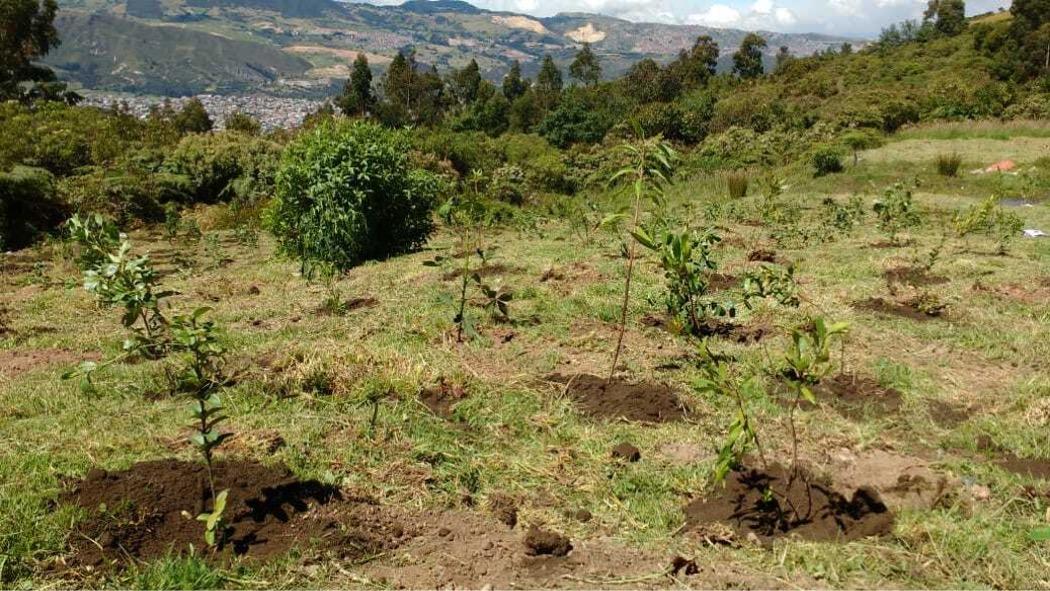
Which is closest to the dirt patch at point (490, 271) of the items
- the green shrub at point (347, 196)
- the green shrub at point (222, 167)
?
the green shrub at point (347, 196)

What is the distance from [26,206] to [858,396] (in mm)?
11341

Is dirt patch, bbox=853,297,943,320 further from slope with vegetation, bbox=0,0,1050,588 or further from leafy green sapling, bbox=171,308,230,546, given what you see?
leafy green sapling, bbox=171,308,230,546

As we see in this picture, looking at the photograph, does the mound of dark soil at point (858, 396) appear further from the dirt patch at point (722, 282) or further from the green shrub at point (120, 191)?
the green shrub at point (120, 191)

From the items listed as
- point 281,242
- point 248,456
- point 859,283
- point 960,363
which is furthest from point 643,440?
point 281,242

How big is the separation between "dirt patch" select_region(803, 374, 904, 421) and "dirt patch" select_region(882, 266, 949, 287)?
2281mm

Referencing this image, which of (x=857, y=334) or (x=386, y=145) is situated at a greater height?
(x=386, y=145)

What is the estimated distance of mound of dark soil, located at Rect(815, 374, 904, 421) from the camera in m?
3.60

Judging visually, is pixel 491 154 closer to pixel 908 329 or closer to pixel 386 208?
pixel 386 208

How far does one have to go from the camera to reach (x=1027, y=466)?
3.04 meters

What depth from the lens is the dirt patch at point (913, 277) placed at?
589 cm

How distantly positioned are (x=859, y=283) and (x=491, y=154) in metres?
18.2

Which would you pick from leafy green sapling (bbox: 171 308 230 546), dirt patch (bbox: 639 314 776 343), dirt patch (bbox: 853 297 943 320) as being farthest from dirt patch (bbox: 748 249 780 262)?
leafy green sapling (bbox: 171 308 230 546)

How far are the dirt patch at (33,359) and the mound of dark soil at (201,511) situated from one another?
2214 mm

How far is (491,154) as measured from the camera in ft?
76.1
